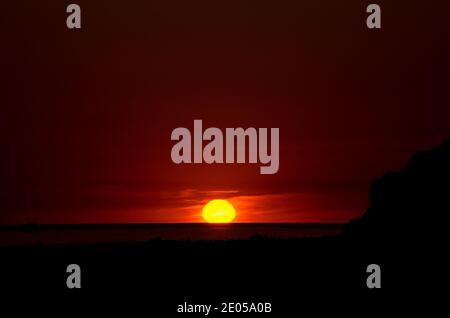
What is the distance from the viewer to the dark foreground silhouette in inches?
631

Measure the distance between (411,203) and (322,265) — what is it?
2.32 metres

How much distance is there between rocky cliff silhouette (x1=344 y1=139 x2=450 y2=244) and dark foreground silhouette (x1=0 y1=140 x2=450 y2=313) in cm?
2

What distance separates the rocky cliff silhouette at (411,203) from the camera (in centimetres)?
1648

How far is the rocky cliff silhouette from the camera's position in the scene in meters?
16.5

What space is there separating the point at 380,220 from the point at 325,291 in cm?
248

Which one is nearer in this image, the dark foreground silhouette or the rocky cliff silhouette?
the dark foreground silhouette

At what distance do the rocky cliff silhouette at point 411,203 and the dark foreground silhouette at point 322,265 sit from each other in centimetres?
2

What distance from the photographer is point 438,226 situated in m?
16.2

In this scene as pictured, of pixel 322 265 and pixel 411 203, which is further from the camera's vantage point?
pixel 322 265

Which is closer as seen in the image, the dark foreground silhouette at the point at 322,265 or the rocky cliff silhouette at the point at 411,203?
the dark foreground silhouette at the point at 322,265

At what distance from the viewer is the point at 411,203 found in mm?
17703

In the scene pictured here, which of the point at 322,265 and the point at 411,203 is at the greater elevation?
the point at 411,203
